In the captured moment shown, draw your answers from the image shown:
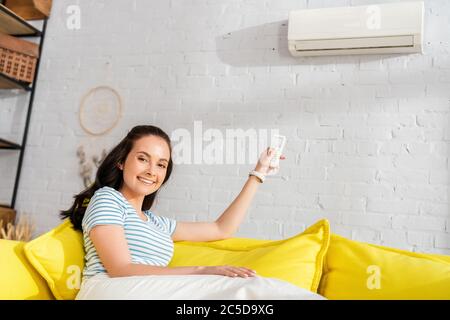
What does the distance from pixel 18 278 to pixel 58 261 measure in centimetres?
12

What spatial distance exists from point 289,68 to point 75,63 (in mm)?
1508

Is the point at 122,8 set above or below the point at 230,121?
above

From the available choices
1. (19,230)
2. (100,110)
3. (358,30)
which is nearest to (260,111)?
(358,30)

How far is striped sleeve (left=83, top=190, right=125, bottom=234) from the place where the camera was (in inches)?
63.0

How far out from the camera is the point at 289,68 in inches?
126

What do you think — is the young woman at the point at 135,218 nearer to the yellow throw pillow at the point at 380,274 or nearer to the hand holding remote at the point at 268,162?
the hand holding remote at the point at 268,162

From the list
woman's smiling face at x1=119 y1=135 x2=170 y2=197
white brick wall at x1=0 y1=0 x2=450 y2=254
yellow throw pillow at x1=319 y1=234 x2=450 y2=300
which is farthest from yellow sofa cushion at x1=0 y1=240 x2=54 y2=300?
white brick wall at x1=0 y1=0 x2=450 y2=254

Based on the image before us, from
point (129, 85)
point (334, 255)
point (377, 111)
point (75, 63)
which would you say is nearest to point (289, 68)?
point (377, 111)

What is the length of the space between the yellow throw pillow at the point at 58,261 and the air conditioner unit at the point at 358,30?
6.25 feet

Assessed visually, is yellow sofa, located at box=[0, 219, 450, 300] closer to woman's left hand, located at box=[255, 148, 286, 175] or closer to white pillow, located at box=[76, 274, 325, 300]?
white pillow, located at box=[76, 274, 325, 300]

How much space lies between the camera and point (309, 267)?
1.54 meters
